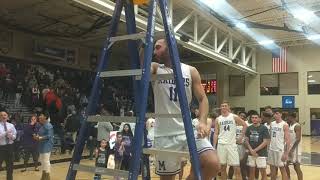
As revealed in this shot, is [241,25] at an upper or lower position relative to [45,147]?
upper

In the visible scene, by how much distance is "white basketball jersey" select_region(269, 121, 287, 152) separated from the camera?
8.41 metres

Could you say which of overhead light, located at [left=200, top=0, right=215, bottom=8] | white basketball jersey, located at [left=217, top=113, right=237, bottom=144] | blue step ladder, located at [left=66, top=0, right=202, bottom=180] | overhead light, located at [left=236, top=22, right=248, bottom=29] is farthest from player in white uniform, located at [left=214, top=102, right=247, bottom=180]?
overhead light, located at [left=236, top=22, right=248, bottom=29]

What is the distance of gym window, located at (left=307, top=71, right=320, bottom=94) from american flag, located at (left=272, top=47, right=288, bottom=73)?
138cm

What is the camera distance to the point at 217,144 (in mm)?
8492

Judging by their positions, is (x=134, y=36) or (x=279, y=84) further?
(x=279, y=84)

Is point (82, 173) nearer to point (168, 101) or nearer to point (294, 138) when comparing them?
point (294, 138)

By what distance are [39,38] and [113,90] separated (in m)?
4.61

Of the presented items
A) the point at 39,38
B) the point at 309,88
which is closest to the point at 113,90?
the point at 39,38

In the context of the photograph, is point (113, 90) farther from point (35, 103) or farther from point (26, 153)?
point (26, 153)

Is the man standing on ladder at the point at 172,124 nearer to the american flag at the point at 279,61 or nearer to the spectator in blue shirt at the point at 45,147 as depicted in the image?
the spectator in blue shirt at the point at 45,147

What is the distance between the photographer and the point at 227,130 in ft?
27.3

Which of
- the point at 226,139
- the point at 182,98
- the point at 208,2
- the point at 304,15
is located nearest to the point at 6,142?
the point at 226,139

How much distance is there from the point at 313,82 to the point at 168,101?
71.5 feet

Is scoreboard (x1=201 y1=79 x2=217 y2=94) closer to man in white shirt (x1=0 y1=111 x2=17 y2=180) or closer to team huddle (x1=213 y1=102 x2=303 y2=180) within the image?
team huddle (x1=213 y1=102 x2=303 y2=180)
